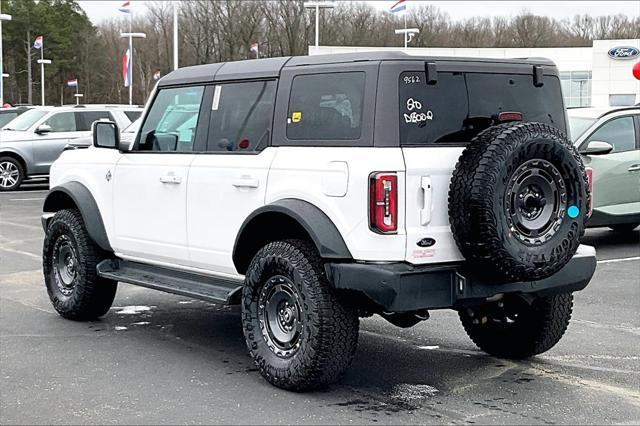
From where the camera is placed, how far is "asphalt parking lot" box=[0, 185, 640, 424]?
5.33m

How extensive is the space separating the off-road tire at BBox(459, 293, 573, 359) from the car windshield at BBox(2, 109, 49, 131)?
17206 mm

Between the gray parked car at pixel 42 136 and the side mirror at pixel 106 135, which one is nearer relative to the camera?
the side mirror at pixel 106 135

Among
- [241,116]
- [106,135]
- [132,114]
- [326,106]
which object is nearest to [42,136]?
[132,114]

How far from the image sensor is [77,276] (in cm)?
772

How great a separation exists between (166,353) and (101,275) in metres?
1.03

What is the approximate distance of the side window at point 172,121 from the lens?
6.85 metres

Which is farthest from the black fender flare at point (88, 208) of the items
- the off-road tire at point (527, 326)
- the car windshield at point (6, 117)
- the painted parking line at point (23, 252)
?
the car windshield at point (6, 117)

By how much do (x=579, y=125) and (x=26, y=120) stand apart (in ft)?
47.1

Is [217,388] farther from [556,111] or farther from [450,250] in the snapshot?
[556,111]

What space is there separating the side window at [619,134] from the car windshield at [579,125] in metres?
0.15

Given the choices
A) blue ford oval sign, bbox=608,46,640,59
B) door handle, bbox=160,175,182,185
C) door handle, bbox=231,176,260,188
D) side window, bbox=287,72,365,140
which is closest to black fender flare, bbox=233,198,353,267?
door handle, bbox=231,176,260,188

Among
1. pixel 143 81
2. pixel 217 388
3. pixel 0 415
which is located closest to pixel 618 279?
pixel 217 388

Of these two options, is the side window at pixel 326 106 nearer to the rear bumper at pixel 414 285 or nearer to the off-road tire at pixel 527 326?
the rear bumper at pixel 414 285

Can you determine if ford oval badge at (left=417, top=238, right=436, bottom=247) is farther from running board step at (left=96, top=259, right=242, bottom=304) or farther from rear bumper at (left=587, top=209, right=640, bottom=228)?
rear bumper at (left=587, top=209, right=640, bottom=228)
